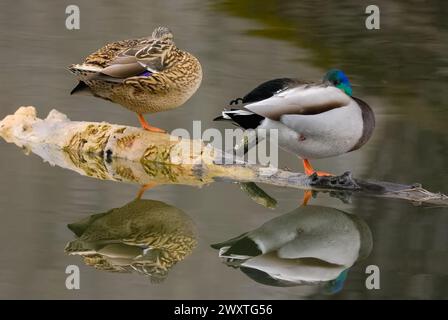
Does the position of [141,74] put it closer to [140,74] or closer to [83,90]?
[140,74]

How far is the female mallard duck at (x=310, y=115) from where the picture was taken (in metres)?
6.79

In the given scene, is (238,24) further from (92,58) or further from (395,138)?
(92,58)

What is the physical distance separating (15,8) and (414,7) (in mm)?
4605

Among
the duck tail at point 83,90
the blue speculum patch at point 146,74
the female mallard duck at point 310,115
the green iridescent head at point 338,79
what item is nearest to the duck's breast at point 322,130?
the female mallard duck at point 310,115

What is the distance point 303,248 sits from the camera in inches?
238

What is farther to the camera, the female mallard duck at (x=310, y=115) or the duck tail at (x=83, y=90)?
the duck tail at (x=83, y=90)

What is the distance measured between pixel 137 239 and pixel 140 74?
4.43 ft

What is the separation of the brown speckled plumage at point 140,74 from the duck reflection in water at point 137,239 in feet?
2.57

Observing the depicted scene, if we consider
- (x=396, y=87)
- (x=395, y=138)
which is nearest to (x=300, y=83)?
(x=395, y=138)

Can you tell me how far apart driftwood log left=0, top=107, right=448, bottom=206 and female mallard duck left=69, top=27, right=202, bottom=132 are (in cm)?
32

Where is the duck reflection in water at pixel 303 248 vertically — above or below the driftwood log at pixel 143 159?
below

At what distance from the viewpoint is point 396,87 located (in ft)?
32.2

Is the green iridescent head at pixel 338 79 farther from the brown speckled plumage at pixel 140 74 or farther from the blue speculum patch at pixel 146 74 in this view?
Answer: the blue speculum patch at pixel 146 74

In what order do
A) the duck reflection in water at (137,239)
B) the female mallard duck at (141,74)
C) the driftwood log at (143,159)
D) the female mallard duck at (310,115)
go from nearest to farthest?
1. the duck reflection in water at (137,239)
2. the female mallard duck at (310,115)
3. the driftwood log at (143,159)
4. the female mallard duck at (141,74)
